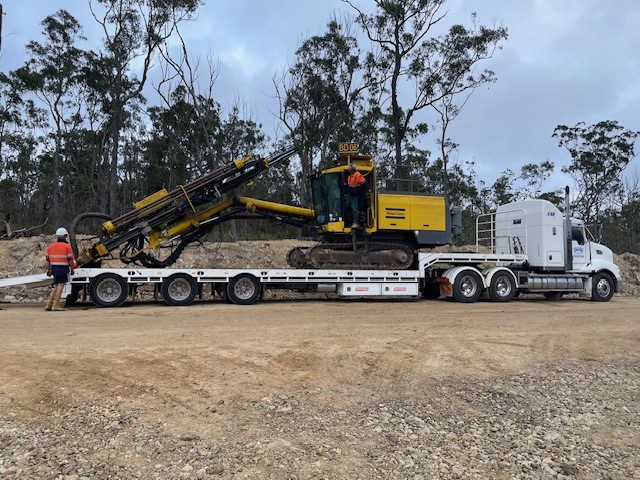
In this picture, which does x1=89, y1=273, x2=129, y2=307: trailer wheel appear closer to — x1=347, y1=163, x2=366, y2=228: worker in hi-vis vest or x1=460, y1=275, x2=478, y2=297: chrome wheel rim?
x1=347, y1=163, x2=366, y2=228: worker in hi-vis vest

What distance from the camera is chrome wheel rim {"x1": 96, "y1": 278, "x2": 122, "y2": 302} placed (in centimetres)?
1272

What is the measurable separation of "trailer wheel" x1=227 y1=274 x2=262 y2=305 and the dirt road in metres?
3.72

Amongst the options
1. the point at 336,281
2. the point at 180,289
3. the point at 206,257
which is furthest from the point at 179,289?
the point at 206,257

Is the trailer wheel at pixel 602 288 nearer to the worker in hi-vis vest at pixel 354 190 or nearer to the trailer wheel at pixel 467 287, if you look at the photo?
the trailer wheel at pixel 467 287

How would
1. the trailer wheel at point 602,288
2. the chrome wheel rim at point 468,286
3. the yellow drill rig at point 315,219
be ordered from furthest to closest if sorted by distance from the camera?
the trailer wheel at point 602,288 < the chrome wheel rim at point 468,286 < the yellow drill rig at point 315,219

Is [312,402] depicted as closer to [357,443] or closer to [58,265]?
[357,443]

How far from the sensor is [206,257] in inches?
849

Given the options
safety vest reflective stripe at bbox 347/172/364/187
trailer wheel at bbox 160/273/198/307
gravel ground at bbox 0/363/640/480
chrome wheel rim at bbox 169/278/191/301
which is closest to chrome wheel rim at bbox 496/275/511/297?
safety vest reflective stripe at bbox 347/172/364/187

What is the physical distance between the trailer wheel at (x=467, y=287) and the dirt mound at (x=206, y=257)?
5791 mm

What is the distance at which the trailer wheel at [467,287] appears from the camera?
1543 centimetres

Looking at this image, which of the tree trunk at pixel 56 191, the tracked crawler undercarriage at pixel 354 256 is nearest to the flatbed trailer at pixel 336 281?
the tracked crawler undercarriage at pixel 354 256

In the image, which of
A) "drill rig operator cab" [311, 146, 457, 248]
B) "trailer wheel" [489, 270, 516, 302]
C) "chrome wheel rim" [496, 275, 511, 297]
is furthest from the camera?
"chrome wheel rim" [496, 275, 511, 297]

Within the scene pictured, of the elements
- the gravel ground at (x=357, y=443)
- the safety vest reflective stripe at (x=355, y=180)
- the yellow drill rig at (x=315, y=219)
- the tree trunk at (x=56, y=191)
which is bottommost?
the gravel ground at (x=357, y=443)

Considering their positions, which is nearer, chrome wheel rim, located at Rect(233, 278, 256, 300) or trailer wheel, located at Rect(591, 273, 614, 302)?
chrome wheel rim, located at Rect(233, 278, 256, 300)
